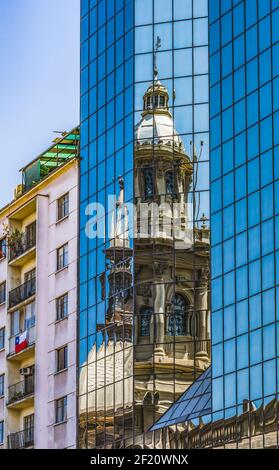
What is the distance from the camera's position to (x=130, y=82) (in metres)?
61.5

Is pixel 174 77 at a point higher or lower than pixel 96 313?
higher

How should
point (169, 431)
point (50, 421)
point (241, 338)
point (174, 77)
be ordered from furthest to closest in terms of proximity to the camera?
point (50, 421) < point (174, 77) < point (169, 431) < point (241, 338)

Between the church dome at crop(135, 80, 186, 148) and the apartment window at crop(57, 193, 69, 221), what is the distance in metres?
7.80

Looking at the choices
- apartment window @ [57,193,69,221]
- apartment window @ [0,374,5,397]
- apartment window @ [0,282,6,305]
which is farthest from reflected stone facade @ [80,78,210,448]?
apartment window @ [0,282,6,305]

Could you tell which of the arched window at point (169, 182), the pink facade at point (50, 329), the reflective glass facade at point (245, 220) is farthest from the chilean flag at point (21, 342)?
the reflective glass facade at point (245, 220)

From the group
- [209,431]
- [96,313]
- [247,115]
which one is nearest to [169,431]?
[209,431]

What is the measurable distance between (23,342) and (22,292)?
294 cm

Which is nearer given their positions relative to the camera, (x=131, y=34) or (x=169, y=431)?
(x=169, y=431)

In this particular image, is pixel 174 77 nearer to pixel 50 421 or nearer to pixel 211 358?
pixel 211 358

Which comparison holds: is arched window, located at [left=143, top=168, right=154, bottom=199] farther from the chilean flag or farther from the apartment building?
the chilean flag

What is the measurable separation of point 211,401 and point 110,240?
1036cm

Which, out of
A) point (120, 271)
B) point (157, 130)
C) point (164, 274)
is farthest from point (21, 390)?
point (157, 130)

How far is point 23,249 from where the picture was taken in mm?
71875

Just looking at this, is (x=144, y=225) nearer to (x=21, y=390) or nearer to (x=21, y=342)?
(x=21, y=342)
